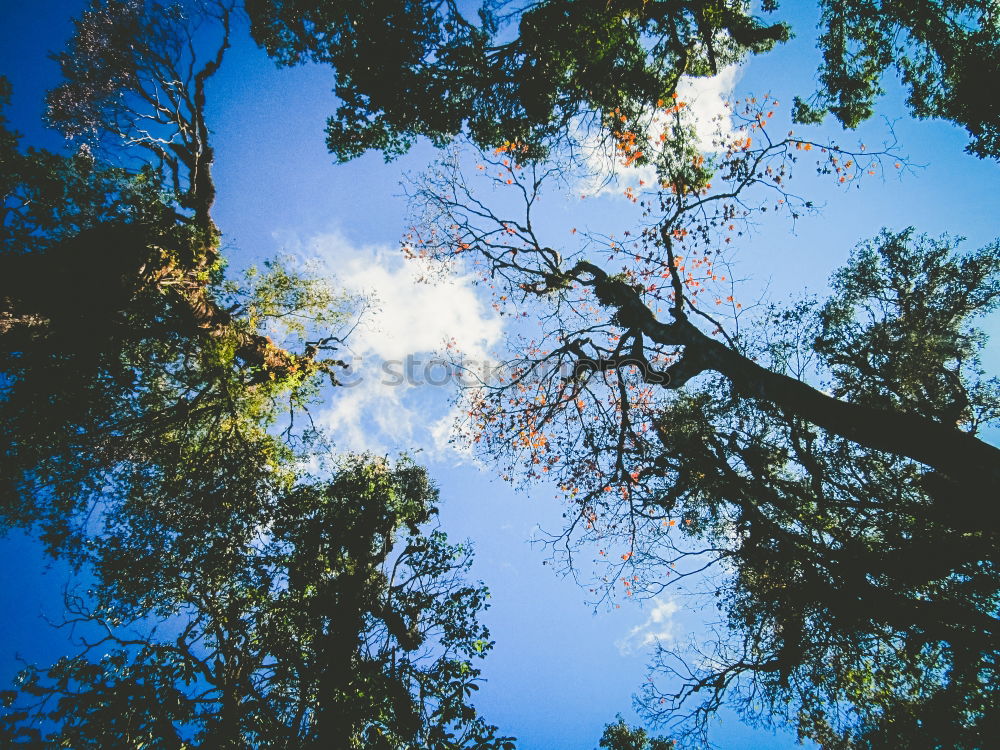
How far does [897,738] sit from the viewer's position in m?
8.38

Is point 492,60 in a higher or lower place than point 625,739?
higher

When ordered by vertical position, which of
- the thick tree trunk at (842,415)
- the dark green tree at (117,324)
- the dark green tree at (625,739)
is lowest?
the dark green tree at (625,739)

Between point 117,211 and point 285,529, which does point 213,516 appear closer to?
point 285,529

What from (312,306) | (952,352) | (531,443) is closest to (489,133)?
(312,306)

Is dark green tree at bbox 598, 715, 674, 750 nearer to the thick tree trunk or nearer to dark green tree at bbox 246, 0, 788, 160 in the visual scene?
the thick tree trunk

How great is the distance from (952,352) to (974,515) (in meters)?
9.72

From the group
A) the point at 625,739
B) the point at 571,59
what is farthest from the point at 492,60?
the point at 625,739

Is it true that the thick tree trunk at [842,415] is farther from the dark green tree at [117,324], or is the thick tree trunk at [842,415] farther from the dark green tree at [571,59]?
the dark green tree at [117,324]

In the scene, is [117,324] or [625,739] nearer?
A: [117,324]

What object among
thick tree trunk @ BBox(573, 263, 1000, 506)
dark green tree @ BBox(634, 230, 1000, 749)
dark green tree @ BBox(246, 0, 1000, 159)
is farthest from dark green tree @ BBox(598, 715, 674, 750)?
dark green tree @ BBox(246, 0, 1000, 159)

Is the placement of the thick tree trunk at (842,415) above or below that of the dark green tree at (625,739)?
above

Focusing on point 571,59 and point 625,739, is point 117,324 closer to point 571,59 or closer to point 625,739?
point 571,59

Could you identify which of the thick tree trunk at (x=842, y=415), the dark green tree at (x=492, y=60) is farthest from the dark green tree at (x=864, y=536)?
the dark green tree at (x=492, y=60)

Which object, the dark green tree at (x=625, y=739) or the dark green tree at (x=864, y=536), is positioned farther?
the dark green tree at (x=625, y=739)
